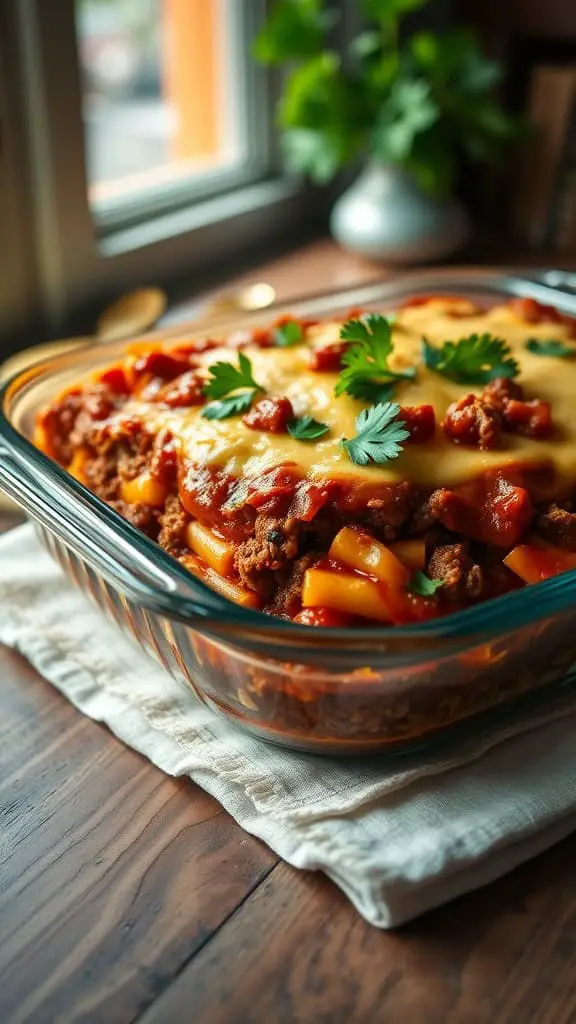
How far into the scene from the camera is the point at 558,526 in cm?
99

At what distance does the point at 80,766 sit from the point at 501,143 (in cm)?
166

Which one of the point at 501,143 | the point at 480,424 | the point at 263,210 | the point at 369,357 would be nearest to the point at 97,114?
the point at 263,210

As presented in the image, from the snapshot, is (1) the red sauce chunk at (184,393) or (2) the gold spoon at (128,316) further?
(2) the gold spoon at (128,316)

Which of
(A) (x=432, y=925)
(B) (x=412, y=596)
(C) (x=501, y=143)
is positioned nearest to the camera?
(A) (x=432, y=925)

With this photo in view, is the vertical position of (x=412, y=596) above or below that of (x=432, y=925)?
above

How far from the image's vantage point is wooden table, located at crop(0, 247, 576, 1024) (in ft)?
2.44

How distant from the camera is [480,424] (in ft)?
3.34

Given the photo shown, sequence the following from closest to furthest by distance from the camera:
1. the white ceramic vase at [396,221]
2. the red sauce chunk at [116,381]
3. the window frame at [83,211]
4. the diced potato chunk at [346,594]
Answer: the diced potato chunk at [346,594] → the red sauce chunk at [116,381] → the window frame at [83,211] → the white ceramic vase at [396,221]

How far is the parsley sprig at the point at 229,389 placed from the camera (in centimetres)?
108

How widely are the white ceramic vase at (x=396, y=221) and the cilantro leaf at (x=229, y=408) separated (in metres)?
1.11

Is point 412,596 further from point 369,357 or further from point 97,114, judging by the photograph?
point 97,114

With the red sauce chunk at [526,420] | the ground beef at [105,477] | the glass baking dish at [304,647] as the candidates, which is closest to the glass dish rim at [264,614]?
the glass baking dish at [304,647]

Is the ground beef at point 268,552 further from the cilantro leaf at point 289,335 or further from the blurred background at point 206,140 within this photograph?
the blurred background at point 206,140

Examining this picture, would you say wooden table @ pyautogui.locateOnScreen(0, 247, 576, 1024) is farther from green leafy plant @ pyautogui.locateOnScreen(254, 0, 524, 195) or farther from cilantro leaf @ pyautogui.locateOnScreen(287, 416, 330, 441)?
green leafy plant @ pyautogui.locateOnScreen(254, 0, 524, 195)
